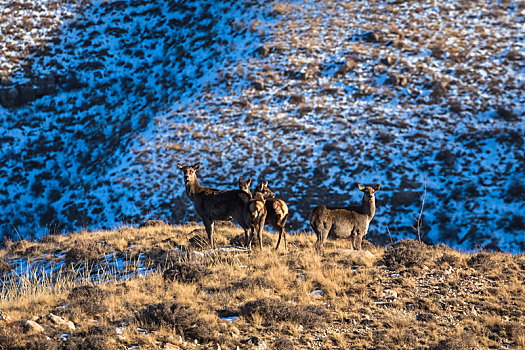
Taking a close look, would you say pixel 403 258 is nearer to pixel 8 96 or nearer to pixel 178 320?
pixel 178 320

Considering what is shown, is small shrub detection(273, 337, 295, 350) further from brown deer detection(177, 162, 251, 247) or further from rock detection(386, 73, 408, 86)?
rock detection(386, 73, 408, 86)

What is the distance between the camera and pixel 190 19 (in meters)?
41.0

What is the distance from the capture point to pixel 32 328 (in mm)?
7211

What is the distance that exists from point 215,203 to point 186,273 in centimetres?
318

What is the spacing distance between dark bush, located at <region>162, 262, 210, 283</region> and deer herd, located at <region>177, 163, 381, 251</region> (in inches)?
91.6

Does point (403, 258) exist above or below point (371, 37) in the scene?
below

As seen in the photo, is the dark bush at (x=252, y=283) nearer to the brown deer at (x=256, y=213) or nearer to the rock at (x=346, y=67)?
the brown deer at (x=256, y=213)

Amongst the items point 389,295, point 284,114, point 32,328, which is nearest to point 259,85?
point 284,114

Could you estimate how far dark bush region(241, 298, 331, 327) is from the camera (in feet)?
26.6

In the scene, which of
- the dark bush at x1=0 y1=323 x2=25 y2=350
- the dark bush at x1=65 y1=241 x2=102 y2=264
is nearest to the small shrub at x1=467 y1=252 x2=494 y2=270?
the dark bush at x1=0 y1=323 x2=25 y2=350

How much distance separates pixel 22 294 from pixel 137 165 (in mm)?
19475

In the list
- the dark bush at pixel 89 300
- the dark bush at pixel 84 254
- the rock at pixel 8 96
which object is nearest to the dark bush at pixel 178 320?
the dark bush at pixel 89 300

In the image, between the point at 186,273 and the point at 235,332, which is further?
the point at 186,273

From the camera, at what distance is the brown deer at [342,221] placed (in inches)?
477
